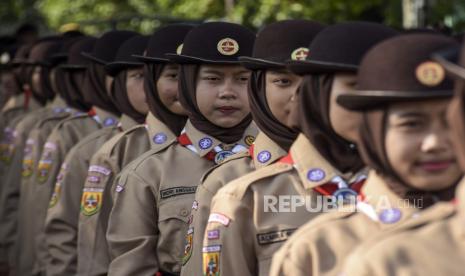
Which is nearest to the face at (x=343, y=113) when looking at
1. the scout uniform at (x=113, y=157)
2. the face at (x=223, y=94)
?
the face at (x=223, y=94)

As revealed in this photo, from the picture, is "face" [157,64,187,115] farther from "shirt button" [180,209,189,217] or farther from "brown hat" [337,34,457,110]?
"brown hat" [337,34,457,110]

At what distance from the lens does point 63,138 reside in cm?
916

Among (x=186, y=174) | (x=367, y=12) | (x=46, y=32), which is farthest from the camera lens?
(x=46, y=32)

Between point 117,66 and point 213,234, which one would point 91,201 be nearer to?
point 117,66

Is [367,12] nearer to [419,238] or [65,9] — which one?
[65,9]

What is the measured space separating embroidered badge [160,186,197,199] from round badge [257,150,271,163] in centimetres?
90

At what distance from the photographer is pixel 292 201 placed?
501 centimetres

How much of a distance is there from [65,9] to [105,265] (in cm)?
1424

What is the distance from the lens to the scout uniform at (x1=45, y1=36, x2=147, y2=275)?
320 inches

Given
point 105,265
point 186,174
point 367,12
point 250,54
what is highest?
point 367,12

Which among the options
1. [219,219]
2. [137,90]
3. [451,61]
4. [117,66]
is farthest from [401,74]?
[117,66]

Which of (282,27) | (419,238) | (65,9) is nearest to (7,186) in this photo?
(282,27)

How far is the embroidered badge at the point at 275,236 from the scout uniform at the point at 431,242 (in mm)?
1280

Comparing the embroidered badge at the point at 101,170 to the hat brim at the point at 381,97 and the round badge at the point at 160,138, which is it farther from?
the hat brim at the point at 381,97
